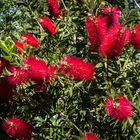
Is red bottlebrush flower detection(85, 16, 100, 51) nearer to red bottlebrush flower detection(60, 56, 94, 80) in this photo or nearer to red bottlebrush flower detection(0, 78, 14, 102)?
red bottlebrush flower detection(60, 56, 94, 80)

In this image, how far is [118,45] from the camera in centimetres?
235

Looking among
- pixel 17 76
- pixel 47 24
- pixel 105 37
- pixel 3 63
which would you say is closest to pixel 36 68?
pixel 17 76

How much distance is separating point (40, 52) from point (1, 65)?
90 centimetres

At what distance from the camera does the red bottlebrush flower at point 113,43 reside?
7.66ft

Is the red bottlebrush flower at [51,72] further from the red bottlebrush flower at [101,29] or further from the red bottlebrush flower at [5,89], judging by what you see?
the red bottlebrush flower at [101,29]

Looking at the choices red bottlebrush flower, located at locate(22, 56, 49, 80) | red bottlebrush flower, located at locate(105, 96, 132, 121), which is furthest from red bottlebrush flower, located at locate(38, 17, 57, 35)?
red bottlebrush flower, located at locate(105, 96, 132, 121)

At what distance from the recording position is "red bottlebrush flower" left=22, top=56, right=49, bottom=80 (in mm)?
2346

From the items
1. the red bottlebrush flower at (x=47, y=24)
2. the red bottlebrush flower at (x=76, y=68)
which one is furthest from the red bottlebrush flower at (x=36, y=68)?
the red bottlebrush flower at (x=47, y=24)

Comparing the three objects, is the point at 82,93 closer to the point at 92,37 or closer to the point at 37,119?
the point at 37,119

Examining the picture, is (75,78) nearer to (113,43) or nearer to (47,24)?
(113,43)

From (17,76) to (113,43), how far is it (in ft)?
1.86

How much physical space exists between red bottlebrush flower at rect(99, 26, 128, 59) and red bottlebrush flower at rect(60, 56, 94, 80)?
5.4 inches

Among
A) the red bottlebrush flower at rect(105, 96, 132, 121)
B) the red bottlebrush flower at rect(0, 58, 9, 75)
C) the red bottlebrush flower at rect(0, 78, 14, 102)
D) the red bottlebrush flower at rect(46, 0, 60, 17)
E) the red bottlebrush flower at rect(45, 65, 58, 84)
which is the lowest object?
the red bottlebrush flower at rect(105, 96, 132, 121)

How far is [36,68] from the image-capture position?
235cm
